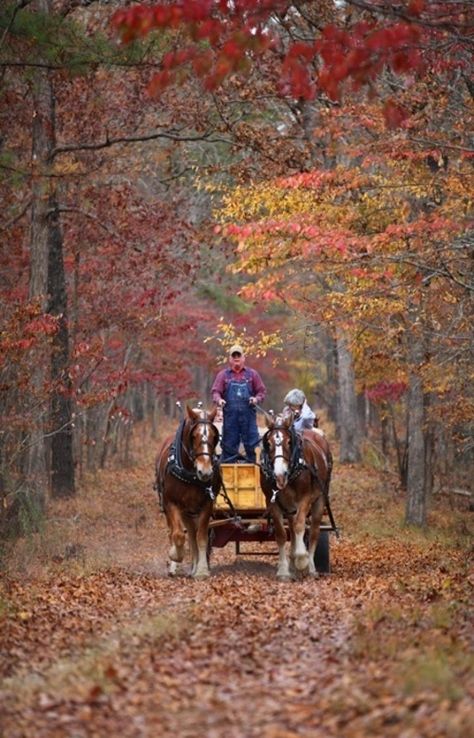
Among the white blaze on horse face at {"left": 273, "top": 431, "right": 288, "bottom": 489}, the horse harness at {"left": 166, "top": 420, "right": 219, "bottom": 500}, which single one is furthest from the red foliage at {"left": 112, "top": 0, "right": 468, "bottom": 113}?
the horse harness at {"left": 166, "top": 420, "right": 219, "bottom": 500}

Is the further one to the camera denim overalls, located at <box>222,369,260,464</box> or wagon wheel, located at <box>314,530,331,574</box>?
denim overalls, located at <box>222,369,260,464</box>

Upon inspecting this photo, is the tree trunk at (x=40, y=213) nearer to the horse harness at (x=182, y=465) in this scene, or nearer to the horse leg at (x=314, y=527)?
the horse harness at (x=182, y=465)

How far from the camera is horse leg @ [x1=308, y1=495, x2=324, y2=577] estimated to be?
16.1 meters

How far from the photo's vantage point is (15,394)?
58.8 ft

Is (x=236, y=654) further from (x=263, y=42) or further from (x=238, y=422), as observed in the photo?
(x=238, y=422)

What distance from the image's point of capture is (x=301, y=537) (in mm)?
15711

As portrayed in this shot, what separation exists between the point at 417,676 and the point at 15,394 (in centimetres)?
1128

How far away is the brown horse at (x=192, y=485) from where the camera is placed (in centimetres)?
1528

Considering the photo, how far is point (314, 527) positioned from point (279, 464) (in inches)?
59.5

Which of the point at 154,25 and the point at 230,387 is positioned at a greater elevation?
the point at 154,25

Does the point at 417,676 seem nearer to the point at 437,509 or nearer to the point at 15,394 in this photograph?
the point at 15,394

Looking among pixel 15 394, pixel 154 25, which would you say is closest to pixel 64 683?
pixel 154 25

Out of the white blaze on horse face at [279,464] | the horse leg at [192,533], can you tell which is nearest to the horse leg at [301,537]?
the white blaze on horse face at [279,464]

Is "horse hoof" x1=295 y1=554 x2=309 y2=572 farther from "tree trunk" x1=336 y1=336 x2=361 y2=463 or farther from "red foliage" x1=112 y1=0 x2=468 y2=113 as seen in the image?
"tree trunk" x1=336 y1=336 x2=361 y2=463
